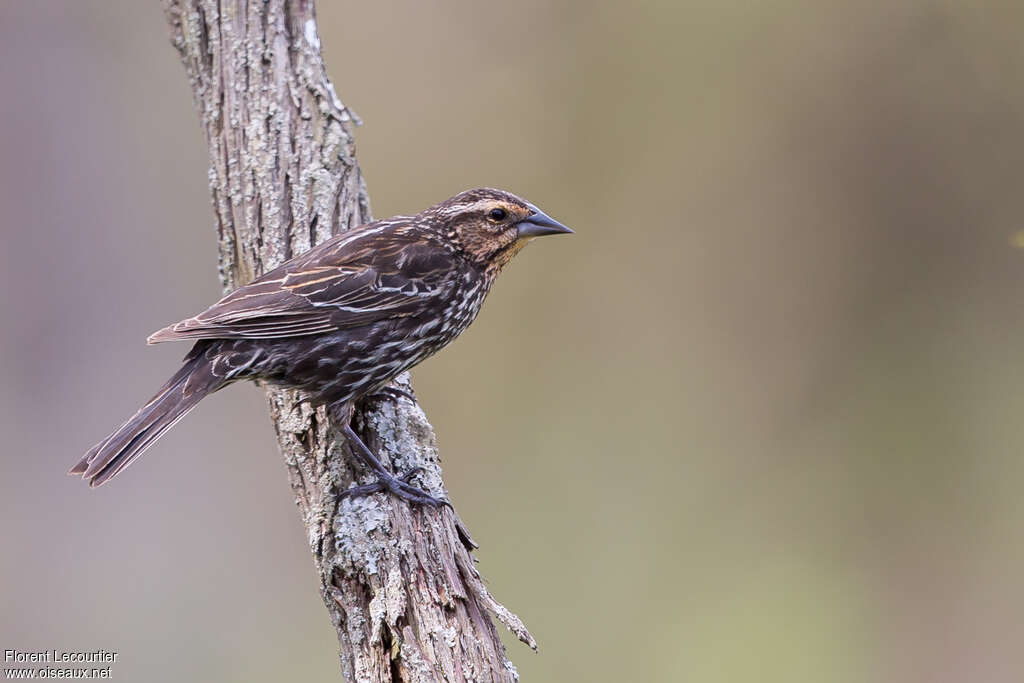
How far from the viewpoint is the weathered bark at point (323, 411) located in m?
3.14

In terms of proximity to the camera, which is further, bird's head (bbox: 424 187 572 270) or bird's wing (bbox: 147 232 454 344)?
bird's head (bbox: 424 187 572 270)

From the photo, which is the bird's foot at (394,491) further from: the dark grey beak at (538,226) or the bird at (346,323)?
the dark grey beak at (538,226)

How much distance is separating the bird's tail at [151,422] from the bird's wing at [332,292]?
0.51ft

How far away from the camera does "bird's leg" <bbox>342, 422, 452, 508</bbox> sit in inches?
137

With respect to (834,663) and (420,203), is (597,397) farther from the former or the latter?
(834,663)

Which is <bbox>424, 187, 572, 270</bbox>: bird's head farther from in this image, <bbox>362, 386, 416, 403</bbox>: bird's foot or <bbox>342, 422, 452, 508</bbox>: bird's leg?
<bbox>342, 422, 452, 508</bbox>: bird's leg

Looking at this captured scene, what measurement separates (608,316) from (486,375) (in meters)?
0.95

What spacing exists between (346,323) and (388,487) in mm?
716

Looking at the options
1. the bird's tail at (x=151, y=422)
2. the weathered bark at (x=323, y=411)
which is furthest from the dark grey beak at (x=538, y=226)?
the bird's tail at (x=151, y=422)

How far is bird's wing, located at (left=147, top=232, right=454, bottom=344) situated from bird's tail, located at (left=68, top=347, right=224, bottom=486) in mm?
157

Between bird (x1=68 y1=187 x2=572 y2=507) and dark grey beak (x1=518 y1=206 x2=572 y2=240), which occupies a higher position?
dark grey beak (x1=518 y1=206 x2=572 y2=240)

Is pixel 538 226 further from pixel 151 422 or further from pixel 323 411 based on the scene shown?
pixel 151 422

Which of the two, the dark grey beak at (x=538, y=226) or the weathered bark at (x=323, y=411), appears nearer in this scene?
the weathered bark at (x=323, y=411)

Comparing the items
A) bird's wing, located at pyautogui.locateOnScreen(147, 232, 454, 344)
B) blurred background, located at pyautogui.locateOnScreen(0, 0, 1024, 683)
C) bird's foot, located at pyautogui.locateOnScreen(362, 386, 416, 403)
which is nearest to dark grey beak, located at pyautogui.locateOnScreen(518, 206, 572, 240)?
bird's wing, located at pyautogui.locateOnScreen(147, 232, 454, 344)
